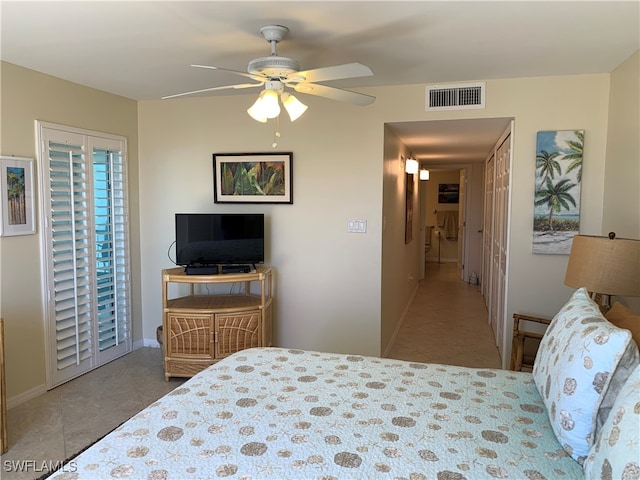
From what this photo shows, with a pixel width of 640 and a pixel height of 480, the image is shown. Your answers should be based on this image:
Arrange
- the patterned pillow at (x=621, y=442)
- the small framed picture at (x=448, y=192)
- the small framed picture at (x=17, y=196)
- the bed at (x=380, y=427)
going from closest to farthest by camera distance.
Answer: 1. the patterned pillow at (x=621, y=442)
2. the bed at (x=380, y=427)
3. the small framed picture at (x=17, y=196)
4. the small framed picture at (x=448, y=192)

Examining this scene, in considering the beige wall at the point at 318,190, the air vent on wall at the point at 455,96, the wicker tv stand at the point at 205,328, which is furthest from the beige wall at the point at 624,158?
the wicker tv stand at the point at 205,328

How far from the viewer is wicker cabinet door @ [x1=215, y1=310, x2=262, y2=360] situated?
11.7 feet

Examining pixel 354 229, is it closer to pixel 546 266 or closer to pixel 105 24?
pixel 546 266

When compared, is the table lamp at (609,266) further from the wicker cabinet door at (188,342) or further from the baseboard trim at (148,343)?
the baseboard trim at (148,343)

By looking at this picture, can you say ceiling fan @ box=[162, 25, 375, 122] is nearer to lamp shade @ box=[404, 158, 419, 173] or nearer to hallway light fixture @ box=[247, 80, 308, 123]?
hallway light fixture @ box=[247, 80, 308, 123]

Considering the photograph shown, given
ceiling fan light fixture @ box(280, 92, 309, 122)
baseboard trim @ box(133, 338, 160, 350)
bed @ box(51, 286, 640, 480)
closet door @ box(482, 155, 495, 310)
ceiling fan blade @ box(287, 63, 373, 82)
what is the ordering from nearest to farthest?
bed @ box(51, 286, 640, 480)
ceiling fan blade @ box(287, 63, 373, 82)
ceiling fan light fixture @ box(280, 92, 309, 122)
baseboard trim @ box(133, 338, 160, 350)
closet door @ box(482, 155, 495, 310)

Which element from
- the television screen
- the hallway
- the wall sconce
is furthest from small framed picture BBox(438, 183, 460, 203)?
the television screen

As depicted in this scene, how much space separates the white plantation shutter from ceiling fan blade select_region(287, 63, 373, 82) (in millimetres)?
2176

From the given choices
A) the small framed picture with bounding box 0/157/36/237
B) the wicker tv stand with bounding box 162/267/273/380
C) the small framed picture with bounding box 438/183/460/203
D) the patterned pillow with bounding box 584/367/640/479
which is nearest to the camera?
the patterned pillow with bounding box 584/367/640/479

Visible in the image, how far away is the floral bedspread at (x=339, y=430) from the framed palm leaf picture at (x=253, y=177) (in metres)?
2.13

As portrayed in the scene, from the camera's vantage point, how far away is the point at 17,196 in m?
3.11

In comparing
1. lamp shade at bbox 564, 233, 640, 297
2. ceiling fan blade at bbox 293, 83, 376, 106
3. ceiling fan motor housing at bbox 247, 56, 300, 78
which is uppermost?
ceiling fan motor housing at bbox 247, 56, 300, 78

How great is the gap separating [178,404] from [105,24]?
192 cm

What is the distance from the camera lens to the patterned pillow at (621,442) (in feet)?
3.45
